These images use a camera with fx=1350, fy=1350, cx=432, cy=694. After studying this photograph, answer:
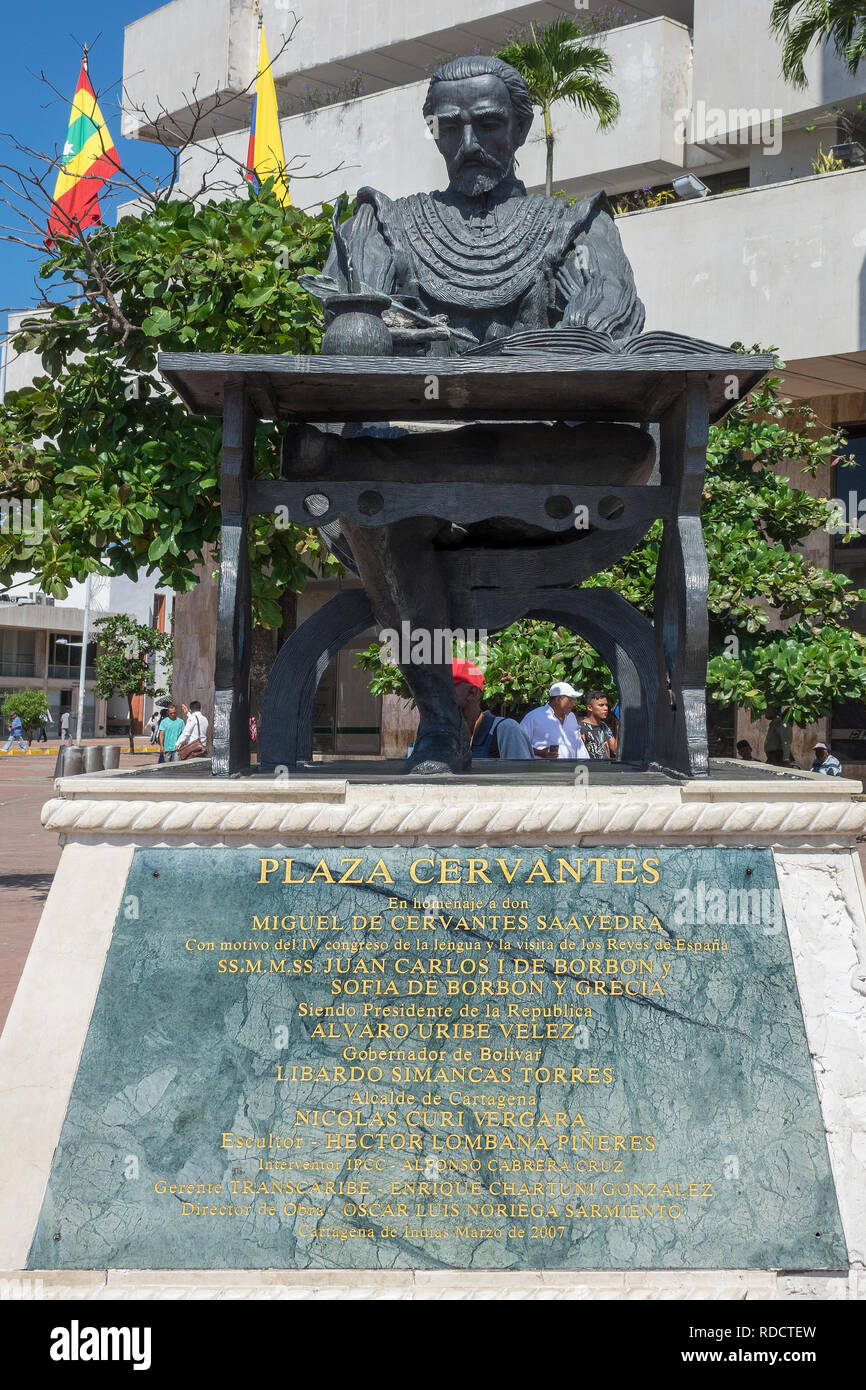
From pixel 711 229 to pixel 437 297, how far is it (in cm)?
1356

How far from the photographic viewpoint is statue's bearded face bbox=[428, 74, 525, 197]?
160 inches

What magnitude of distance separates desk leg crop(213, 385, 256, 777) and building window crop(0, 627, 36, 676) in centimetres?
5271

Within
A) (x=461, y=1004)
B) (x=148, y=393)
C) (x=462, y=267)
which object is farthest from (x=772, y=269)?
(x=461, y=1004)

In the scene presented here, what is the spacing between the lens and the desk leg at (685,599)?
3.46 metres

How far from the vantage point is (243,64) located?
78.1ft

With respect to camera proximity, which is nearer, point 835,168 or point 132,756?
point 835,168

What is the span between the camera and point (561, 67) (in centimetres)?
1694

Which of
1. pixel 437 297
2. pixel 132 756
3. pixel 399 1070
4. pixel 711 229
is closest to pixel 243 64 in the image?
pixel 711 229

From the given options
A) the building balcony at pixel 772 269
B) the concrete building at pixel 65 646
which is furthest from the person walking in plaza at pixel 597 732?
the concrete building at pixel 65 646

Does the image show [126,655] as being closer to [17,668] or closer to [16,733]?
[16,733]

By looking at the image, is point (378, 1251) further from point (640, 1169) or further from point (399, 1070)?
point (640, 1169)

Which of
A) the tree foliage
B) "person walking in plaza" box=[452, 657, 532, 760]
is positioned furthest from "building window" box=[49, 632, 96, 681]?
"person walking in plaza" box=[452, 657, 532, 760]

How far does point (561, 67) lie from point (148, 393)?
40.3 feet

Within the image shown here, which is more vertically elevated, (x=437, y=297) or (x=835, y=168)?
(x=835, y=168)
